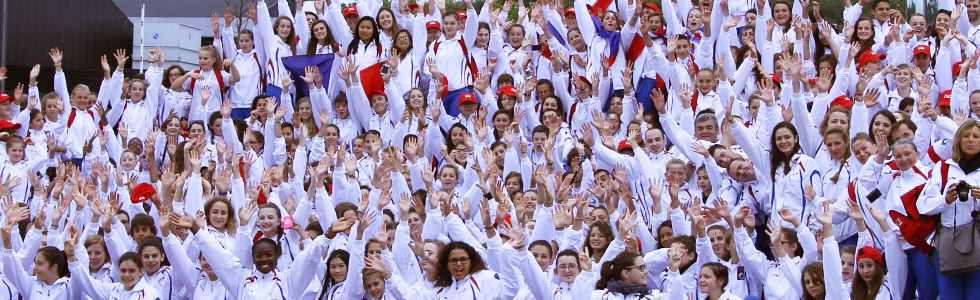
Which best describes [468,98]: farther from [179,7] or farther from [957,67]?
[179,7]

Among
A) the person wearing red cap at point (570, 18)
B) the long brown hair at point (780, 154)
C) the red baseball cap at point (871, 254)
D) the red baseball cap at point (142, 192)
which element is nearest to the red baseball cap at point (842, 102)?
the long brown hair at point (780, 154)

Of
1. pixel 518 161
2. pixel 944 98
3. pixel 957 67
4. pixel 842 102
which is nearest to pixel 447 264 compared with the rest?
pixel 518 161

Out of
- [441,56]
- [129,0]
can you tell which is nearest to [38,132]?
[441,56]

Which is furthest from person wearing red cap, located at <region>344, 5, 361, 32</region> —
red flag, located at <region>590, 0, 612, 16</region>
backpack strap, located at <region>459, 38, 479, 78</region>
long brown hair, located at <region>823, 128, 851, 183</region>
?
long brown hair, located at <region>823, 128, 851, 183</region>

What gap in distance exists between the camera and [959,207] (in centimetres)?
807

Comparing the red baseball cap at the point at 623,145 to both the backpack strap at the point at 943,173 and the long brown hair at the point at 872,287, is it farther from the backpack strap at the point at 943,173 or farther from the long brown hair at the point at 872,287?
the backpack strap at the point at 943,173

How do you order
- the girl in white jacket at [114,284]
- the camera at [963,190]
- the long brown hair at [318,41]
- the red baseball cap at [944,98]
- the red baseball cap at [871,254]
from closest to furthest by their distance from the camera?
1. the camera at [963,190]
2. the red baseball cap at [871,254]
3. the girl in white jacket at [114,284]
4. the red baseball cap at [944,98]
5. the long brown hair at [318,41]

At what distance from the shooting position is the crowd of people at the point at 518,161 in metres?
9.27

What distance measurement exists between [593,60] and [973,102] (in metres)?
4.73

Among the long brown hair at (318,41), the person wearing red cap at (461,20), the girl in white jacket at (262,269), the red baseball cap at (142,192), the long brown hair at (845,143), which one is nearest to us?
the girl in white jacket at (262,269)

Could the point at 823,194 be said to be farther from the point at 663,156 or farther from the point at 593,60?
the point at 593,60

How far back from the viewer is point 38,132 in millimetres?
14250

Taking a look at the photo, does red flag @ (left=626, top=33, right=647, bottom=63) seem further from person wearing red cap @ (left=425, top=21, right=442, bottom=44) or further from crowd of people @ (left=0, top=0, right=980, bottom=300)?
person wearing red cap @ (left=425, top=21, right=442, bottom=44)

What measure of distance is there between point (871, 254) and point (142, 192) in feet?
20.0
